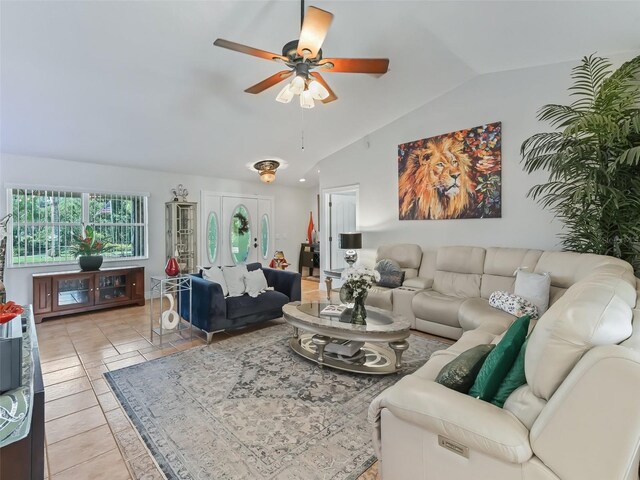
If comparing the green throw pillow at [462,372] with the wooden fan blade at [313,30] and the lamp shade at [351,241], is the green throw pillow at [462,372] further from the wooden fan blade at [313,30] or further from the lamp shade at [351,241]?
the lamp shade at [351,241]

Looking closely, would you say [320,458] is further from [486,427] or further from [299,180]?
[299,180]

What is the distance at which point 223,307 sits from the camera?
3596mm

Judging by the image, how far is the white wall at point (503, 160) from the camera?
3.89 meters

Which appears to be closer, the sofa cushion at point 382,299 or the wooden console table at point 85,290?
the sofa cushion at point 382,299

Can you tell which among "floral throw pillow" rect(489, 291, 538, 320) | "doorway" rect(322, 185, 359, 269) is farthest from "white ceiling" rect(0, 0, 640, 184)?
"floral throw pillow" rect(489, 291, 538, 320)

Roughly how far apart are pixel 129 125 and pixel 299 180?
3931 mm

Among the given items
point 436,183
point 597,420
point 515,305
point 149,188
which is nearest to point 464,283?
point 515,305

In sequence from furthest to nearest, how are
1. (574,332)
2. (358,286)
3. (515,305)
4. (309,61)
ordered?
1. (515,305)
2. (358,286)
3. (309,61)
4. (574,332)

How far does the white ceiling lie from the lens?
2664 mm

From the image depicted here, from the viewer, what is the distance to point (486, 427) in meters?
1.12

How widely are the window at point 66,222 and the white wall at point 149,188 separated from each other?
130mm

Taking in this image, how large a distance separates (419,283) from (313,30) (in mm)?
3307

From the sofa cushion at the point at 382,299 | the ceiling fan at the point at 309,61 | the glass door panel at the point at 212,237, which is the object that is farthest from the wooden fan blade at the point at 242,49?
the glass door panel at the point at 212,237

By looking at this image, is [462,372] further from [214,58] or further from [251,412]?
[214,58]
